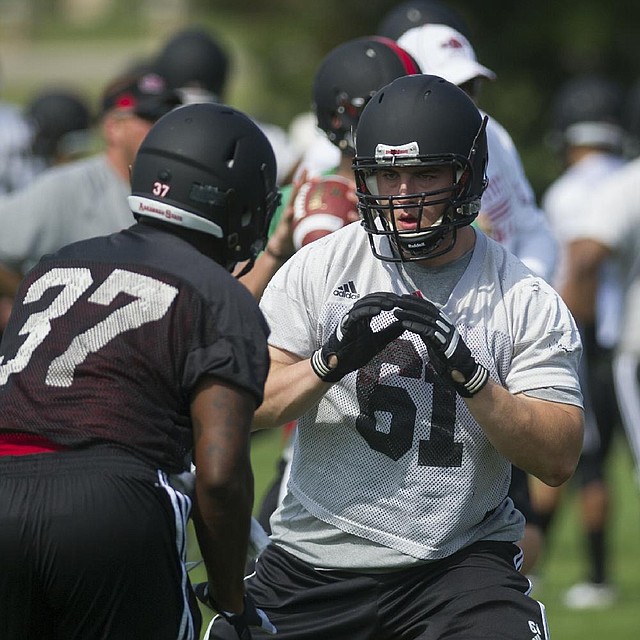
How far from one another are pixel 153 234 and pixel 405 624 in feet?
4.13

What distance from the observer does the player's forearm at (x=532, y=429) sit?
372cm

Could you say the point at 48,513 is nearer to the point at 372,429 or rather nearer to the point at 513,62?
the point at 372,429

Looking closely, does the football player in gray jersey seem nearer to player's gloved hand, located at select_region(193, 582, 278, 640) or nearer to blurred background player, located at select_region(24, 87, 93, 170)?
player's gloved hand, located at select_region(193, 582, 278, 640)

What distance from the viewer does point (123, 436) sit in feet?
11.1

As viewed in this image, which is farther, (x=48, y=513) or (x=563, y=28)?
(x=563, y=28)

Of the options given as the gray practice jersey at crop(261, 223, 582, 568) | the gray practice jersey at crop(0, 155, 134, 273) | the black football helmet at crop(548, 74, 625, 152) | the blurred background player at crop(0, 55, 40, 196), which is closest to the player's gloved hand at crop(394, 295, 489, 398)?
the gray practice jersey at crop(261, 223, 582, 568)

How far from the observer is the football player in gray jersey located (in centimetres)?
388

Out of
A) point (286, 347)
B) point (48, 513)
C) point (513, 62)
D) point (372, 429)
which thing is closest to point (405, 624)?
point (372, 429)

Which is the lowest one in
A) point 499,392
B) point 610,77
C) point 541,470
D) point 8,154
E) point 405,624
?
point 610,77

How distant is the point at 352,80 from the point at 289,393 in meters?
1.65

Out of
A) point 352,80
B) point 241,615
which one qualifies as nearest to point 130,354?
point 241,615

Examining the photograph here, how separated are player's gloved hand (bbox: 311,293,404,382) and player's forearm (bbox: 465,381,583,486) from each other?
10.9 inches

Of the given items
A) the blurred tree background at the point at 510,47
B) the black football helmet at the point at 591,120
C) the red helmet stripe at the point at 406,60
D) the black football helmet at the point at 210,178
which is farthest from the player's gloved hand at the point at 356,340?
the blurred tree background at the point at 510,47

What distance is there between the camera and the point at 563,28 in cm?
1797
